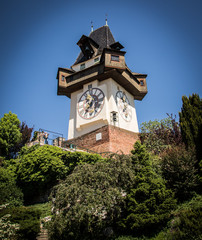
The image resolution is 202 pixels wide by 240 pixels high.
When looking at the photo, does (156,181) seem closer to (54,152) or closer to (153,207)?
(153,207)

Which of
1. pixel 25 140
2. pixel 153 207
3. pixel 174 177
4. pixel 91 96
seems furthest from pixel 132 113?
pixel 153 207

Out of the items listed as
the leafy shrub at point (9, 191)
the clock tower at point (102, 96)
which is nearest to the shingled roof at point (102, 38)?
the clock tower at point (102, 96)

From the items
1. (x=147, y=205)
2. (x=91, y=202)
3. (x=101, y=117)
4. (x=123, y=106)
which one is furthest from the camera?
(x=123, y=106)

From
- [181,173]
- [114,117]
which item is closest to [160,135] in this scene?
[114,117]

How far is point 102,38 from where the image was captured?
27.7m

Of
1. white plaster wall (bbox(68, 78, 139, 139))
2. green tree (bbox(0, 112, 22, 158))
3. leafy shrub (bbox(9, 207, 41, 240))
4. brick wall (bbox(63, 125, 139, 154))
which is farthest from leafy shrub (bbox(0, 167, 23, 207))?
white plaster wall (bbox(68, 78, 139, 139))

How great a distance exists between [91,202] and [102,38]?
22017mm

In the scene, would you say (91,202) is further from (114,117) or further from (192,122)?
(114,117)

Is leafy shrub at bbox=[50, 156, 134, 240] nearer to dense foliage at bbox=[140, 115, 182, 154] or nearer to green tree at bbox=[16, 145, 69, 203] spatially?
green tree at bbox=[16, 145, 69, 203]

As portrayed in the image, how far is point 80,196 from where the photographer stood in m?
9.60

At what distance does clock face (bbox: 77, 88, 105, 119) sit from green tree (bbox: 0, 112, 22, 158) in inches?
229

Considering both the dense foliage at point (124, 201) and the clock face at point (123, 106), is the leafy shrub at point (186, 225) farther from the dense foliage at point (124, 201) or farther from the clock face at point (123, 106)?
the clock face at point (123, 106)

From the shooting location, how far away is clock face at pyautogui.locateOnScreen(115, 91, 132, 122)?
23016 millimetres

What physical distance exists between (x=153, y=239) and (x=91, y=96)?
15.9m
